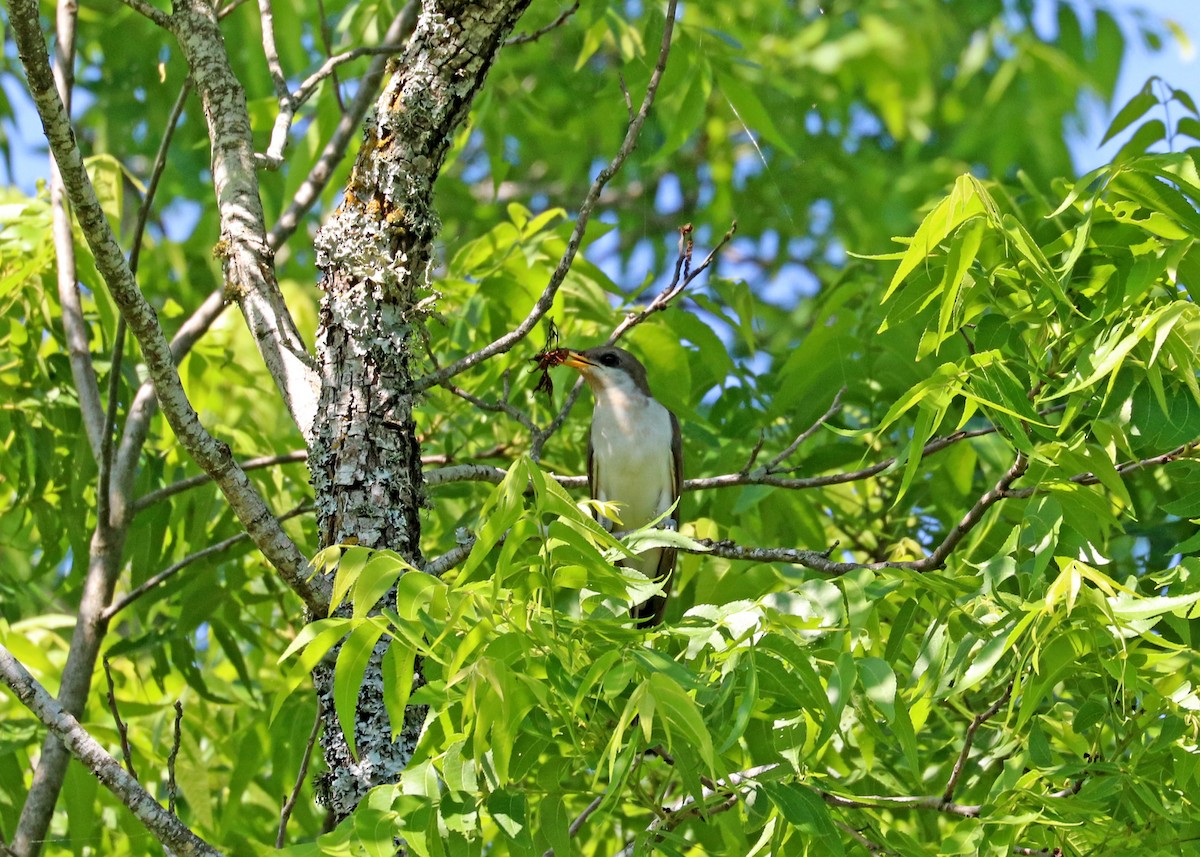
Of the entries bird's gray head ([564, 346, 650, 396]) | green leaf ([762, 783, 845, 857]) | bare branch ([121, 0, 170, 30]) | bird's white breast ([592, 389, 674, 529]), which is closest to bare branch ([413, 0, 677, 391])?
green leaf ([762, 783, 845, 857])

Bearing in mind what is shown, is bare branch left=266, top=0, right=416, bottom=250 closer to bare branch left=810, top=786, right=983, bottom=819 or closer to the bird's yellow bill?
the bird's yellow bill

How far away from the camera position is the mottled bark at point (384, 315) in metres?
3.07

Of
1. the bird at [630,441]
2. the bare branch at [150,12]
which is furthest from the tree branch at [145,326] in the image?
the bird at [630,441]

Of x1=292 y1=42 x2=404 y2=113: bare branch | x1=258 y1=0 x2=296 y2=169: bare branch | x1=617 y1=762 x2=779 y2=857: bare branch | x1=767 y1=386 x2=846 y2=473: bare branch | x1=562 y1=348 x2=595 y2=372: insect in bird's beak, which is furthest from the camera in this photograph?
x1=562 y1=348 x2=595 y2=372: insect in bird's beak

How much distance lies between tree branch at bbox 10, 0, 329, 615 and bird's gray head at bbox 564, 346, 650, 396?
2.70 meters

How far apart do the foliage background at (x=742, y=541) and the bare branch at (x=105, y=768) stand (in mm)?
367

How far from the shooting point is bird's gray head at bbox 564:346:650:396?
19.7 feet

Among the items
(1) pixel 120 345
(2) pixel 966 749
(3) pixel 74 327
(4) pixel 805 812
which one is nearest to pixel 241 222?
(1) pixel 120 345

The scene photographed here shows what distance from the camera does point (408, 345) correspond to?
3332 mm

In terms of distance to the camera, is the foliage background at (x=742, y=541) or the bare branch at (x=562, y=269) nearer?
the foliage background at (x=742, y=541)

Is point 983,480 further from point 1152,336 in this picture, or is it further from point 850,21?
point 850,21

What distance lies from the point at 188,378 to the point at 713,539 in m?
2.18

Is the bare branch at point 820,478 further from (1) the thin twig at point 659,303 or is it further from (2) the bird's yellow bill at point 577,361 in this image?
(2) the bird's yellow bill at point 577,361

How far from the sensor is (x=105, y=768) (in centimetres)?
276
